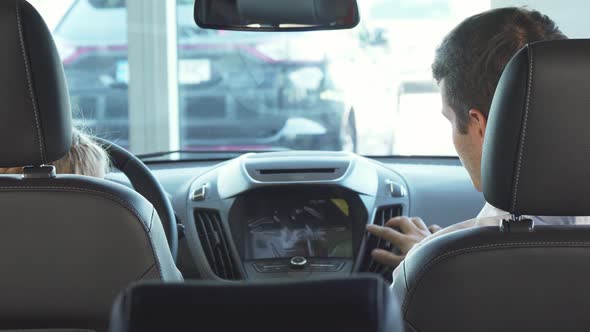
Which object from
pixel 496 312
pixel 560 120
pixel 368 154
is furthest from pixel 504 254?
pixel 368 154

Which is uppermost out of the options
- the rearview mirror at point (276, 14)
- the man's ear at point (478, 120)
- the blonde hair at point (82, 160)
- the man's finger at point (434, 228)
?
the rearview mirror at point (276, 14)

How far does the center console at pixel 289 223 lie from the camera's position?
3.68 m

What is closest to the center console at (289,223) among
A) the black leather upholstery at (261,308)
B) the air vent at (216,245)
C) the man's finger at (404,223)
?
the air vent at (216,245)

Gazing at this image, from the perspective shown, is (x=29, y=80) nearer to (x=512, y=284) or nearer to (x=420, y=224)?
(x=512, y=284)

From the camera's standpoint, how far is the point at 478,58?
2.41 metres

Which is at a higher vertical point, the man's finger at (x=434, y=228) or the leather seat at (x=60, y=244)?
the leather seat at (x=60, y=244)

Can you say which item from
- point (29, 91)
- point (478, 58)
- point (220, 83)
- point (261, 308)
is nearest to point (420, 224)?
point (478, 58)

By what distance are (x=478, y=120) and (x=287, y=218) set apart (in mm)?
1400

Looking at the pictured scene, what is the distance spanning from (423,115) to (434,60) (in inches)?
85.0

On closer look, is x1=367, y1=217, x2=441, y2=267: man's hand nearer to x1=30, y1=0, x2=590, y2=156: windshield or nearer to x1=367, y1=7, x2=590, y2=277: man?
x1=367, y1=7, x2=590, y2=277: man

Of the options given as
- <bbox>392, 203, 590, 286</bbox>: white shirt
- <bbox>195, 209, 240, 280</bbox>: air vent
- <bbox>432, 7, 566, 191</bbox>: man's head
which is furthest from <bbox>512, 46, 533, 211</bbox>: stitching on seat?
<bbox>195, 209, 240, 280</bbox>: air vent

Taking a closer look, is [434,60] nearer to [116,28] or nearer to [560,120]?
[560,120]

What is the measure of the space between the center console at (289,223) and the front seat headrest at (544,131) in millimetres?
1749

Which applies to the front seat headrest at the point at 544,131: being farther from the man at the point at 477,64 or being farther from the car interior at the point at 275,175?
the man at the point at 477,64
